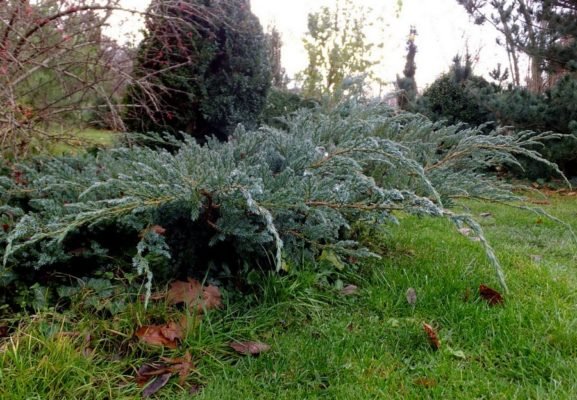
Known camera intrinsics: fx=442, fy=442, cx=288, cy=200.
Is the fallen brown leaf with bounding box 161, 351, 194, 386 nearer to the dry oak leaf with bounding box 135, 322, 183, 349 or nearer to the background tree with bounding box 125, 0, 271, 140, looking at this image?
the dry oak leaf with bounding box 135, 322, 183, 349

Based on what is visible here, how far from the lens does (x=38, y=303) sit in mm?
1622

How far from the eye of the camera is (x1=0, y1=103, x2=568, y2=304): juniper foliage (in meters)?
1.66

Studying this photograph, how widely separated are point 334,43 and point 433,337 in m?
12.6

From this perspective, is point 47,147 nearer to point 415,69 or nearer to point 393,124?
point 393,124

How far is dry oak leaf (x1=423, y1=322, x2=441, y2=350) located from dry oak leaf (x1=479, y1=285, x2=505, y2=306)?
0.38 m

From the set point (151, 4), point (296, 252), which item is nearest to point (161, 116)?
point (151, 4)

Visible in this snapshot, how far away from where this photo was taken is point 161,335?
5.18ft

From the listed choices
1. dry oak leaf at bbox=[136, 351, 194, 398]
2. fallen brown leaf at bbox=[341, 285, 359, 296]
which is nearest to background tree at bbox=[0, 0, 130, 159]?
dry oak leaf at bbox=[136, 351, 194, 398]

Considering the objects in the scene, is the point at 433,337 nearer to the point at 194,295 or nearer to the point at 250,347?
the point at 250,347

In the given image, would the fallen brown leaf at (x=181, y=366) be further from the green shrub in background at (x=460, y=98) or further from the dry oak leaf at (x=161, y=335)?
the green shrub in background at (x=460, y=98)

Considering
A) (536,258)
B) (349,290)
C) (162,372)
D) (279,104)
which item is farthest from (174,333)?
(279,104)

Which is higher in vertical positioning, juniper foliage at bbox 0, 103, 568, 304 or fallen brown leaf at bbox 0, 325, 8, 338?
juniper foliage at bbox 0, 103, 568, 304

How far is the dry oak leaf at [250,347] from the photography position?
1.60 m

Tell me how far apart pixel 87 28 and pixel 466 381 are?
3.41m
